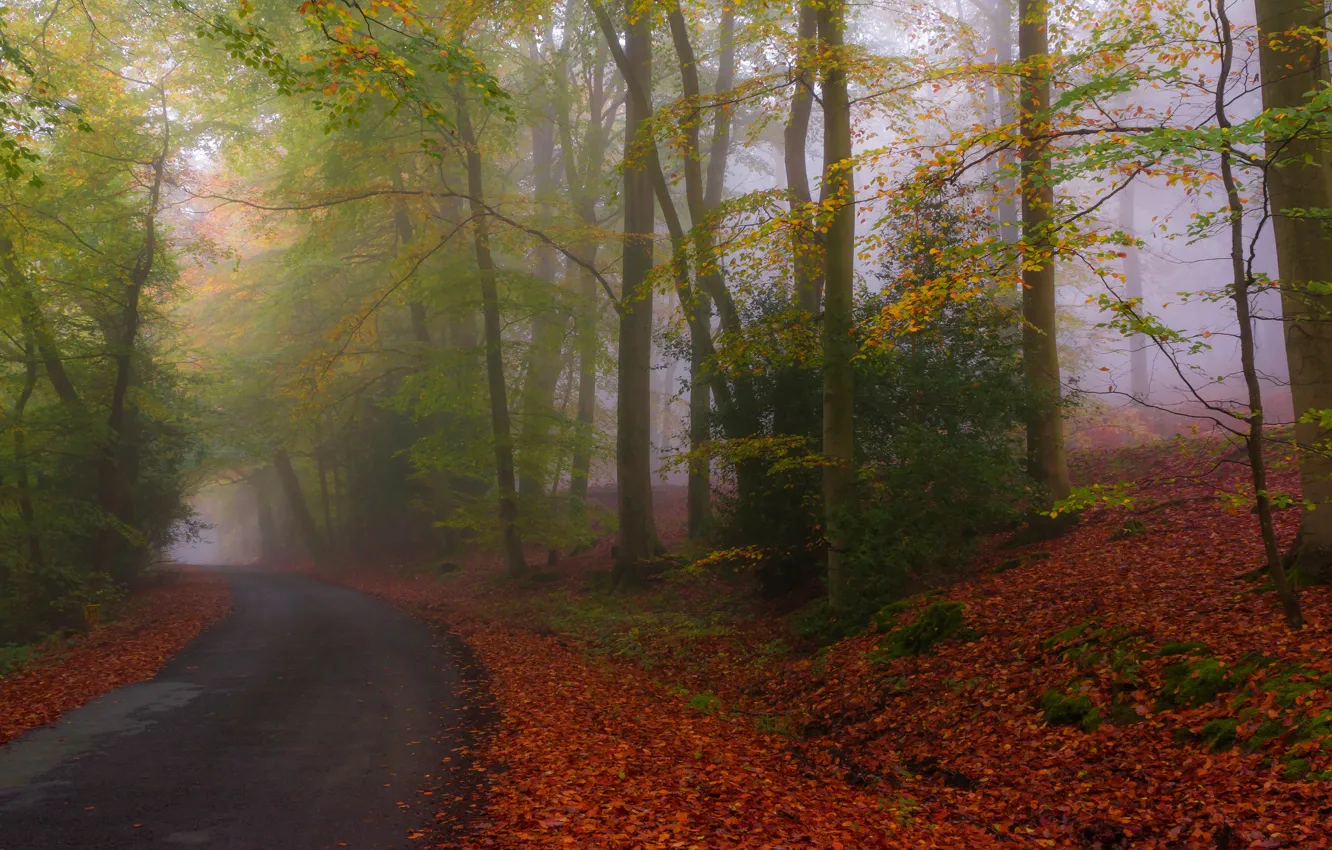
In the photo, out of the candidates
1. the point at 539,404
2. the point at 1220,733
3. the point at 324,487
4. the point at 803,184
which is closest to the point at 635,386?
the point at 539,404

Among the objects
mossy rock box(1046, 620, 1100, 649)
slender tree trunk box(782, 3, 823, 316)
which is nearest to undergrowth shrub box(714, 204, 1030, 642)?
slender tree trunk box(782, 3, 823, 316)

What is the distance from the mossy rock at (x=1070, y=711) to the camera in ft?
22.4

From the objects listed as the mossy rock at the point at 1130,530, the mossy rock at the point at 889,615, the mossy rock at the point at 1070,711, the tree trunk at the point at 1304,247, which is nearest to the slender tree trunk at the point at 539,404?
the mossy rock at the point at 889,615

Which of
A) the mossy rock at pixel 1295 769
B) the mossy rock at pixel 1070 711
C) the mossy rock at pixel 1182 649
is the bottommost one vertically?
the mossy rock at pixel 1070 711

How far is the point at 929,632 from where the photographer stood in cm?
958

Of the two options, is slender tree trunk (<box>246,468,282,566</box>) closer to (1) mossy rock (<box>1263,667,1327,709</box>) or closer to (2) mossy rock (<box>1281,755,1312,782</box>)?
(1) mossy rock (<box>1263,667,1327,709</box>)

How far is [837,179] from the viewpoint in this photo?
9758 millimetres

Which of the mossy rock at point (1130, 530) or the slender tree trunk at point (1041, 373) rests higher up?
the slender tree trunk at point (1041, 373)

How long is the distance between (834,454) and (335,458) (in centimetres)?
2455

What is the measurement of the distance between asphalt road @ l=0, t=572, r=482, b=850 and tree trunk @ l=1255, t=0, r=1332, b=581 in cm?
742

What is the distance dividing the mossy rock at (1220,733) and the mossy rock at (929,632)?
319 cm

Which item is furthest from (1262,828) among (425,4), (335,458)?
(335,458)

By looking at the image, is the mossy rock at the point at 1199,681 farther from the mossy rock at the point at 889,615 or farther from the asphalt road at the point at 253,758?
the asphalt road at the point at 253,758

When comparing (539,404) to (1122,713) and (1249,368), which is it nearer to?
(1122,713)
